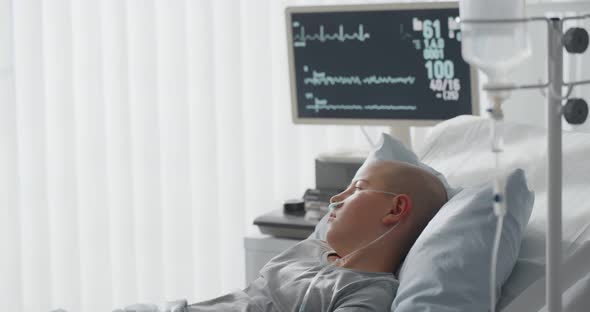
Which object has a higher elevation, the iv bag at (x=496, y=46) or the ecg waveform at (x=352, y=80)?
the iv bag at (x=496, y=46)

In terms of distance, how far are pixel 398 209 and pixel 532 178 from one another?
1.08 ft

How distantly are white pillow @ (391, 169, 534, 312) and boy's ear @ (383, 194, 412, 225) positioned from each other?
9 cm

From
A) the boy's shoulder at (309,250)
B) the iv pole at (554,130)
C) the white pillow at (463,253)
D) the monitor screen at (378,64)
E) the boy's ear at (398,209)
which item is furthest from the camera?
the monitor screen at (378,64)

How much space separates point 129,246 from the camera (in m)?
3.25

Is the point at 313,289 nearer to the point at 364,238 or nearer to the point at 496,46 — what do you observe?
the point at 364,238

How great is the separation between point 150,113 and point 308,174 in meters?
0.56

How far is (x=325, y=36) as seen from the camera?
8.94ft

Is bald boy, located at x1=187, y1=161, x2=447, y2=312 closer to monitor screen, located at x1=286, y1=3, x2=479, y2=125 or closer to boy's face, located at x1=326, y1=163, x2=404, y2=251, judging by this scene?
boy's face, located at x1=326, y1=163, x2=404, y2=251

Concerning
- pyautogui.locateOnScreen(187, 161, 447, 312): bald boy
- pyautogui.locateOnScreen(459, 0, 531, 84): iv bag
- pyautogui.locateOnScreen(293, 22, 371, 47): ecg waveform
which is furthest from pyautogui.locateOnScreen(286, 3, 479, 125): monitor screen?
pyautogui.locateOnScreen(459, 0, 531, 84): iv bag

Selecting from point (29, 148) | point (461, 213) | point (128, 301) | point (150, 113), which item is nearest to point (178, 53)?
point (150, 113)

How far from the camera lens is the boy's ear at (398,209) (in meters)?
1.88

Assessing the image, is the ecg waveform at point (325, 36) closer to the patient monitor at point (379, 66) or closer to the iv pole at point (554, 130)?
the patient monitor at point (379, 66)

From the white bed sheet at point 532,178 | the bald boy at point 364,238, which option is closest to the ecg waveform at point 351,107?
the white bed sheet at point 532,178

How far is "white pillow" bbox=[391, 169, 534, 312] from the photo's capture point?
1.62 meters
